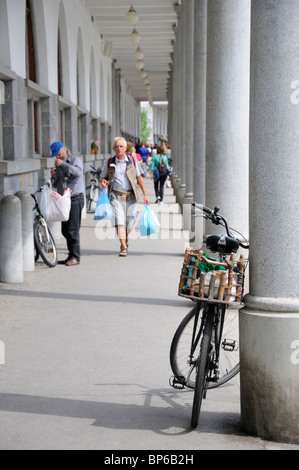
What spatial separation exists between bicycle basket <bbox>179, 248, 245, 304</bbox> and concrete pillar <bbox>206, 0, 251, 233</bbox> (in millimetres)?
3738

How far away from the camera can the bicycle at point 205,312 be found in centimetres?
448

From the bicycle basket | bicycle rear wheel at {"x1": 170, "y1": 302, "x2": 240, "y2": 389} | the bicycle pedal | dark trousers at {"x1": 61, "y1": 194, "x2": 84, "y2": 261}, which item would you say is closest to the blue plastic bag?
dark trousers at {"x1": 61, "y1": 194, "x2": 84, "y2": 261}

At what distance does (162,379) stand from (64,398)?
29.6 inches

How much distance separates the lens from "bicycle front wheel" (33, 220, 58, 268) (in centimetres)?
1059

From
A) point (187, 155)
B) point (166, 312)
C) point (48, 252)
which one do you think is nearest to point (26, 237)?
point (48, 252)

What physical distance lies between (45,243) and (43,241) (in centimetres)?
5

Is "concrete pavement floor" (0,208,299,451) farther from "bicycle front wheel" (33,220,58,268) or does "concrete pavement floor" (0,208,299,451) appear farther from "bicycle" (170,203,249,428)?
"bicycle front wheel" (33,220,58,268)

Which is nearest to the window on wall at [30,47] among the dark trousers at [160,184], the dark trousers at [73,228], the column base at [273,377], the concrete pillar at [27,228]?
the dark trousers at [73,228]

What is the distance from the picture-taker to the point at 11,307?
26.0ft

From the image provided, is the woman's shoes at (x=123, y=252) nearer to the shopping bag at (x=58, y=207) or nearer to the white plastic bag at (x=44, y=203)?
the white plastic bag at (x=44, y=203)

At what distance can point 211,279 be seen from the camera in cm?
448

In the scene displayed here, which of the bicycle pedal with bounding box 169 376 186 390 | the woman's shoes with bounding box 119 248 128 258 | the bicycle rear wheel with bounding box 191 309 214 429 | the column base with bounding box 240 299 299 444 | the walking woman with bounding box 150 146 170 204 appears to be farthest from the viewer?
→ the walking woman with bounding box 150 146 170 204

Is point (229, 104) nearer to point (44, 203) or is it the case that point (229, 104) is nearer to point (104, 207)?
point (44, 203)

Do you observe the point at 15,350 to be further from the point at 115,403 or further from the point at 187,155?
the point at 187,155
